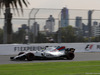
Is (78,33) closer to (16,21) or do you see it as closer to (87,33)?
(87,33)

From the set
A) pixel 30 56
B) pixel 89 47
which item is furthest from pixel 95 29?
pixel 30 56

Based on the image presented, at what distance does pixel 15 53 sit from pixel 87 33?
18.5 feet

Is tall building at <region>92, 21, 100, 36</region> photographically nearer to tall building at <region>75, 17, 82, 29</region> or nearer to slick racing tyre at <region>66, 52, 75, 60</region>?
tall building at <region>75, 17, 82, 29</region>

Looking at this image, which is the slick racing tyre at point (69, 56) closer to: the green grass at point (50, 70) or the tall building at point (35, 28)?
the green grass at point (50, 70)

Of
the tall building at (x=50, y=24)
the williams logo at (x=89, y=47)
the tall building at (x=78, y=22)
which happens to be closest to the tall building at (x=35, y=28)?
the tall building at (x=50, y=24)

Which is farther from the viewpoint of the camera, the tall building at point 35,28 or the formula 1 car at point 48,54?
the tall building at point 35,28

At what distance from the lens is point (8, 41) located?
65.7ft

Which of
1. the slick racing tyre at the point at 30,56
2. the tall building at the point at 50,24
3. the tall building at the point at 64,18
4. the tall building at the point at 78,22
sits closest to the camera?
the slick racing tyre at the point at 30,56

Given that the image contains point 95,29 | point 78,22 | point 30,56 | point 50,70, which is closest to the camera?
point 50,70

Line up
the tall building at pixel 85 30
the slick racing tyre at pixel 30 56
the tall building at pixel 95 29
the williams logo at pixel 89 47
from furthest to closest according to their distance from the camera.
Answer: the williams logo at pixel 89 47
the tall building at pixel 95 29
the tall building at pixel 85 30
the slick racing tyre at pixel 30 56

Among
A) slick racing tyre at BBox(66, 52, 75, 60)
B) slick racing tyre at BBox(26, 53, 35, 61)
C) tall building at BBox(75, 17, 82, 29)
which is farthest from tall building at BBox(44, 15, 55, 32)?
slick racing tyre at BBox(26, 53, 35, 61)

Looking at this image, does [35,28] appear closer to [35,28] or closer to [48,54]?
[35,28]

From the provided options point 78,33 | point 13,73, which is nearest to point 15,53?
point 78,33

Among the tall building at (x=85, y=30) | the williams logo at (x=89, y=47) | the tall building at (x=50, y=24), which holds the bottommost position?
the williams logo at (x=89, y=47)
